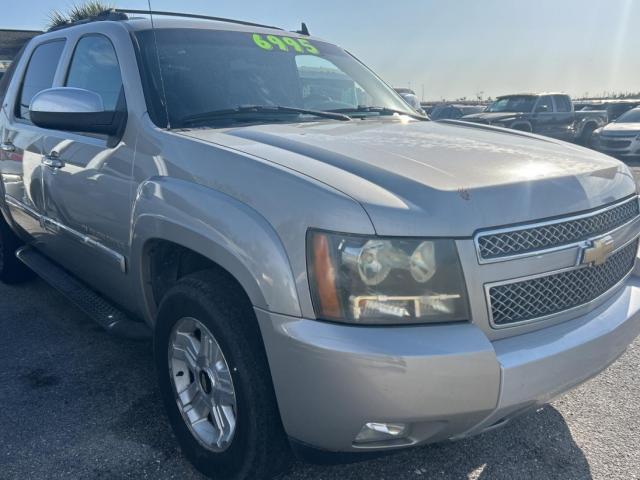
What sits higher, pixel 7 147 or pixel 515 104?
pixel 7 147

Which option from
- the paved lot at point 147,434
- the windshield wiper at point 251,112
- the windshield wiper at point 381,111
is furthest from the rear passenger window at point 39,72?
the windshield wiper at point 381,111

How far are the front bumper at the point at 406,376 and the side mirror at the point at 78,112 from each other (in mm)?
1398

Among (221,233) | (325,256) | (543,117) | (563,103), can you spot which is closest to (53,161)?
(221,233)

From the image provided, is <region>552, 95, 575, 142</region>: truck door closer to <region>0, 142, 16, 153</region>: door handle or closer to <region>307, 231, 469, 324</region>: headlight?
<region>0, 142, 16, 153</region>: door handle

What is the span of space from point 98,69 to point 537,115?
14.5 metres

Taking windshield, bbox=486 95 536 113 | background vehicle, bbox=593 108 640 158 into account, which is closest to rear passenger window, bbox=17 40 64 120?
windshield, bbox=486 95 536 113

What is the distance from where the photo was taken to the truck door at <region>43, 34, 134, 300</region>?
2752 millimetres

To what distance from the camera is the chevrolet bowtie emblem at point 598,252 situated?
202cm

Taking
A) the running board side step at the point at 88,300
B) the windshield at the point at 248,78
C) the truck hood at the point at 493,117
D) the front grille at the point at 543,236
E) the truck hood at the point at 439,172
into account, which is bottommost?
the truck hood at the point at 493,117

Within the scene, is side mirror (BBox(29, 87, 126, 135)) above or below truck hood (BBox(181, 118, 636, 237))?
above

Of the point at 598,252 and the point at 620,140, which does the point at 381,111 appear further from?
the point at 620,140

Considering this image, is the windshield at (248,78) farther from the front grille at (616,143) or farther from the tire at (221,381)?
the front grille at (616,143)

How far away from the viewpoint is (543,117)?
15.7 meters

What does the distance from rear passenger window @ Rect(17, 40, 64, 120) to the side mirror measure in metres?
1.04
